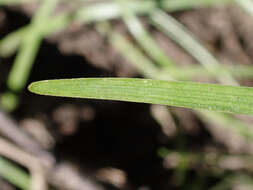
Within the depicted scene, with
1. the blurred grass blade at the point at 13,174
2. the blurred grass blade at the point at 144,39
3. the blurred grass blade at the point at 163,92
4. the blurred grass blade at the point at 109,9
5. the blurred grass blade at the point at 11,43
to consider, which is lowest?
the blurred grass blade at the point at 163,92

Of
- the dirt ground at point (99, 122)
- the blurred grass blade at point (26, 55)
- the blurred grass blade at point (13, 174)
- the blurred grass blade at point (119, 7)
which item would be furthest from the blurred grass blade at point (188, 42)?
the blurred grass blade at point (13, 174)

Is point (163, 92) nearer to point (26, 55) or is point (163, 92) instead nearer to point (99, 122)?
point (26, 55)

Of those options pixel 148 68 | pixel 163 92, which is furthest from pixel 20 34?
pixel 163 92

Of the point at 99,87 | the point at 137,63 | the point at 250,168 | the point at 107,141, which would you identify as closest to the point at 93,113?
the point at 107,141

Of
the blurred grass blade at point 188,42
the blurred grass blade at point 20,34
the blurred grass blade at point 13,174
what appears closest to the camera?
the blurred grass blade at point 13,174

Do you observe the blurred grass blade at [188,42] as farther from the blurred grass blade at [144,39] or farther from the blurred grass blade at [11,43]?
the blurred grass blade at [11,43]

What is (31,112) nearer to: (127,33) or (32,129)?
(32,129)

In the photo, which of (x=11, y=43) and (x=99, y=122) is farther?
(x=99, y=122)
